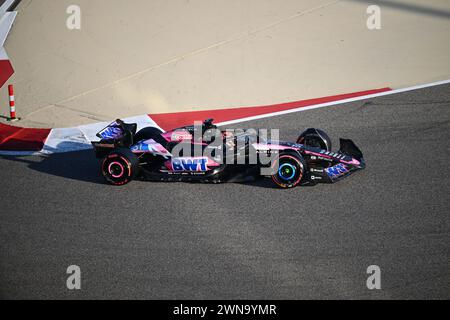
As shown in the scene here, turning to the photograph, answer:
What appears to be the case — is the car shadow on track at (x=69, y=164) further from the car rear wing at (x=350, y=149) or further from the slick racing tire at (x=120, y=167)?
the car rear wing at (x=350, y=149)

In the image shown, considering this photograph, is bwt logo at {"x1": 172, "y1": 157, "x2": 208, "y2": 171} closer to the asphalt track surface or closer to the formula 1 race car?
the formula 1 race car

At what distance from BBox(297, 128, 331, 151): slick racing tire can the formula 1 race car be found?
16cm

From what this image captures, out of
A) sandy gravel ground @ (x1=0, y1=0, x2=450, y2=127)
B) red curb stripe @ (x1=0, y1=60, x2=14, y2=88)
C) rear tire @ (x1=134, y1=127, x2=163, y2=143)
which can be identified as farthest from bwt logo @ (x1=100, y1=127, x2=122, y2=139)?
red curb stripe @ (x1=0, y1=60, x2=14, y2=88)

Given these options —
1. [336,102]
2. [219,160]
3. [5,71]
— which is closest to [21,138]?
[5,71]

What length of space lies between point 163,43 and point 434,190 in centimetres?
924

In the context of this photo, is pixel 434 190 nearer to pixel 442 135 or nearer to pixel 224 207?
pixel 442 135

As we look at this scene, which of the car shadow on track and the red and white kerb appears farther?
the red and white kerb

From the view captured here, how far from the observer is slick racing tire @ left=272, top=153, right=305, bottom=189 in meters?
9.30

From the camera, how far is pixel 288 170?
9.40 meters

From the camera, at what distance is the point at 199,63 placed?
1533 centimetres

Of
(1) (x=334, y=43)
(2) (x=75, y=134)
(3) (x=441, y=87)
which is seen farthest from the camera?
(1) (x=334, y=43)

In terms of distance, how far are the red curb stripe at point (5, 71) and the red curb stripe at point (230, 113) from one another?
4.23 meters

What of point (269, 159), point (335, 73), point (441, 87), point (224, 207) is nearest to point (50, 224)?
point (224, 207)

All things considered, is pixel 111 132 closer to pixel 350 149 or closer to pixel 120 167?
pixel 120 167
